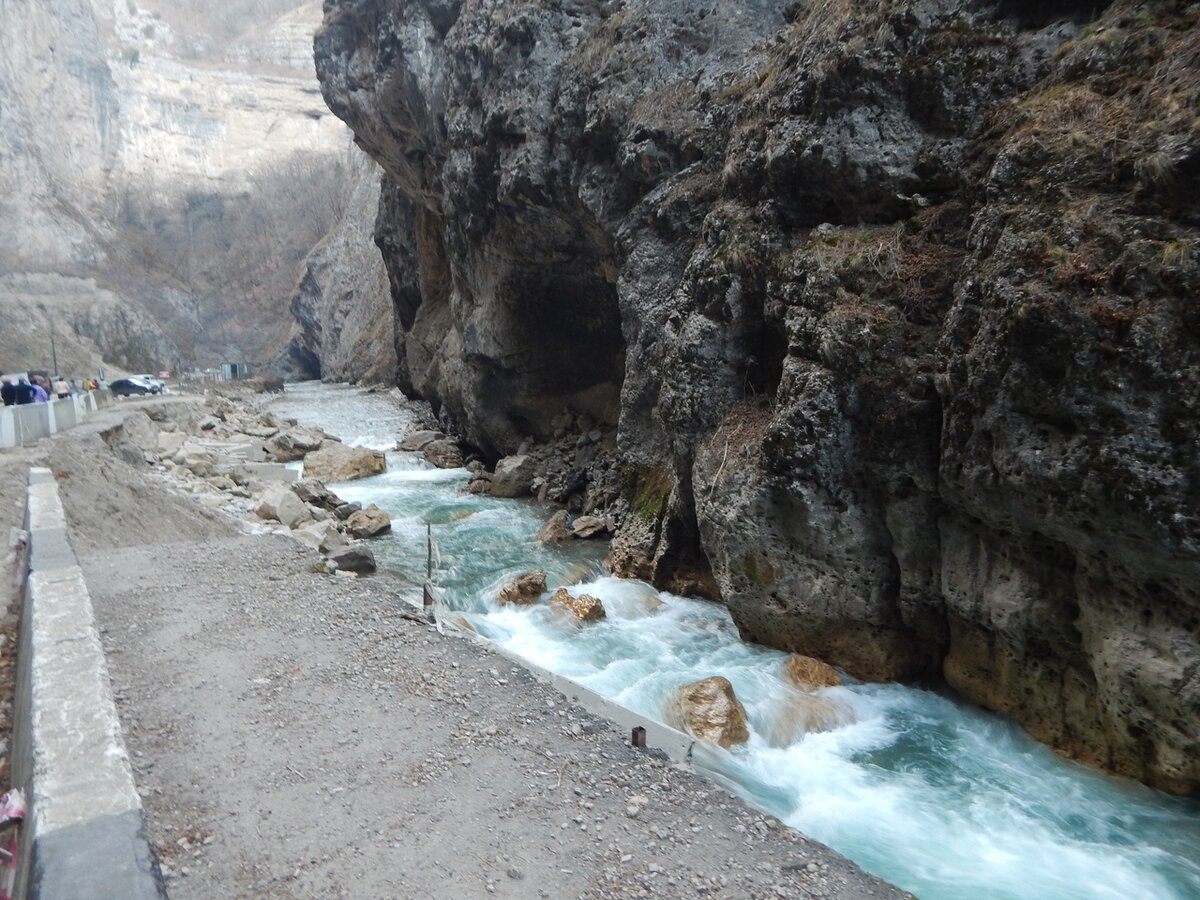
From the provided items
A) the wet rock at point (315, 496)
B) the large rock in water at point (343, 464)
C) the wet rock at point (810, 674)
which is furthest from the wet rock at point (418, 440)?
the wet rock at point (810, 674)

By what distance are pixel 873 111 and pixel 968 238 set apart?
7.11ft

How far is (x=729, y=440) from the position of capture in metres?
9.12

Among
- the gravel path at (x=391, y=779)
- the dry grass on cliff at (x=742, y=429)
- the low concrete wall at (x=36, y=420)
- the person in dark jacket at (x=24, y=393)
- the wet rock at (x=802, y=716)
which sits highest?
the dry grass on cliff at (x=742, y=429)

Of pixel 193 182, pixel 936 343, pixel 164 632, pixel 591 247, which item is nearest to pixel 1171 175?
pixel 936 343

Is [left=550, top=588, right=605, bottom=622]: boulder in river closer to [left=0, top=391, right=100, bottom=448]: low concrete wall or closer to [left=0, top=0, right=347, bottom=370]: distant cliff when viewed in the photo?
[left=0, top=391, right=100, bottom=448]: low concrete wall

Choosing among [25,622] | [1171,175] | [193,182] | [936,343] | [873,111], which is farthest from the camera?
[193,182]

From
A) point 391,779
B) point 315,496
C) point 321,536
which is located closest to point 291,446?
point 315,496

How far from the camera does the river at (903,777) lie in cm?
502

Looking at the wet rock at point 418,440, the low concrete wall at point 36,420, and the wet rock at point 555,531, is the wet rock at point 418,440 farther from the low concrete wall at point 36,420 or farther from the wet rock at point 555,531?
the wet rock at point 555,531

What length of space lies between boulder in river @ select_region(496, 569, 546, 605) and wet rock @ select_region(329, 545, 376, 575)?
184 cm

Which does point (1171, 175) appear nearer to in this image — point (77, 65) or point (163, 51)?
point (77, 65)

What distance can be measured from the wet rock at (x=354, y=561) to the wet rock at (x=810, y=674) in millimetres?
5762

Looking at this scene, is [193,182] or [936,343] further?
[193,182]

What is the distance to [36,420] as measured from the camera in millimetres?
15273
